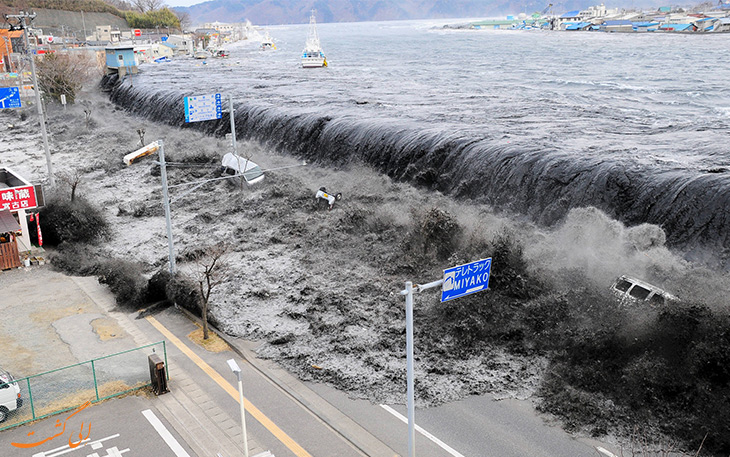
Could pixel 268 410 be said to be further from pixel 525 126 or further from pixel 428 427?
pixel 525 126

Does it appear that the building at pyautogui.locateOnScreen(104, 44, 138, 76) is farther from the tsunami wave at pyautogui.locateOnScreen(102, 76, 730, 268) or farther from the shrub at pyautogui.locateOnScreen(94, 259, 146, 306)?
the shrub at pyautogui.locateOnScreen(94, 259, 146, 306)

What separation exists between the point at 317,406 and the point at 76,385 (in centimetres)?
706

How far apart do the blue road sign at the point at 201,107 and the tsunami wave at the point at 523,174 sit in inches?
416

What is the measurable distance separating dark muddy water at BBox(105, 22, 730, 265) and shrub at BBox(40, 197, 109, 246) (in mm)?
16919

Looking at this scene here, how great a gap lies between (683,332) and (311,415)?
454 inches

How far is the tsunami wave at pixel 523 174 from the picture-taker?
87.5 ft

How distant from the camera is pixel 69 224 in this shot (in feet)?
110

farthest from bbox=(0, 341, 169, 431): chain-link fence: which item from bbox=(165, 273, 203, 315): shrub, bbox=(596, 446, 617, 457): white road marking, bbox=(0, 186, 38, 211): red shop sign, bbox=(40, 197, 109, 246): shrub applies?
bbox=(40, 197, 109, 246): shrub

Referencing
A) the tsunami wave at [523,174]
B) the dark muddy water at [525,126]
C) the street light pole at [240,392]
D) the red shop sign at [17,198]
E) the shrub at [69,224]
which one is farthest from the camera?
the shrub at [69,224]

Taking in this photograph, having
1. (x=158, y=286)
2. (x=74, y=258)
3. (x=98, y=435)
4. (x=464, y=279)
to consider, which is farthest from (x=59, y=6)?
(x=464, y=279)

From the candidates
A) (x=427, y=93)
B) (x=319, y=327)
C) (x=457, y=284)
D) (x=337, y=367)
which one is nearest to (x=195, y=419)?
(x=337, y=367)

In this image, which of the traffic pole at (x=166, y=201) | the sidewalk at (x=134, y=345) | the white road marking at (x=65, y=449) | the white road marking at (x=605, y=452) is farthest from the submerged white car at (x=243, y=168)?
the white road marking at (x=605, y=452)

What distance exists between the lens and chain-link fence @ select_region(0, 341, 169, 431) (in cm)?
1723

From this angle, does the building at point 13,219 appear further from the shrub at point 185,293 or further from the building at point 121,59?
the building at point 121,59
